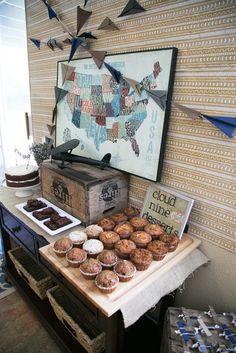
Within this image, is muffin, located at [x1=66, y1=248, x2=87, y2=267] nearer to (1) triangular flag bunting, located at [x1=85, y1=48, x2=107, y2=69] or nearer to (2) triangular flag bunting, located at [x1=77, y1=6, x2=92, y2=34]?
(1) triangular flag bunting, located at [x1=85, y1=48, x2=107, y2=69]

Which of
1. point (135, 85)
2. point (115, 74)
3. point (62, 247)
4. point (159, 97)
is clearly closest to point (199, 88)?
point (159, 97)

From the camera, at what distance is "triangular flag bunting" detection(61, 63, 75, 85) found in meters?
1.62

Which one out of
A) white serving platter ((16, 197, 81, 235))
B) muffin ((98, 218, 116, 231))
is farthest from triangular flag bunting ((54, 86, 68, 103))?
muffin ((98, 218, 116, 231))

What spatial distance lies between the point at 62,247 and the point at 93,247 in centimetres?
→ 14

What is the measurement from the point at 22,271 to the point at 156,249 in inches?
41.5

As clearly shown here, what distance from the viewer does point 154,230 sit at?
1.17 meters

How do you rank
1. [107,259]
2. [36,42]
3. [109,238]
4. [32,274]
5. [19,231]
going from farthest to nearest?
[36,42] < [32,274] < [19,231] < [109,238] < [107,259]

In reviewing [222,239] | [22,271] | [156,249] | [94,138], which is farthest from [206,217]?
[22,271]

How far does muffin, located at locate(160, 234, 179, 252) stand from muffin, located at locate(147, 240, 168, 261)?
0.9 inches

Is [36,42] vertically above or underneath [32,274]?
above

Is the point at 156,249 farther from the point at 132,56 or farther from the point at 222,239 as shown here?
the point at 132,56

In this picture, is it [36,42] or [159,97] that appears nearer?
[159,97]

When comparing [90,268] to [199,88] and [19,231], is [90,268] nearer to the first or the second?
[19,231]

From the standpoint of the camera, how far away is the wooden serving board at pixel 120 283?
859mm
